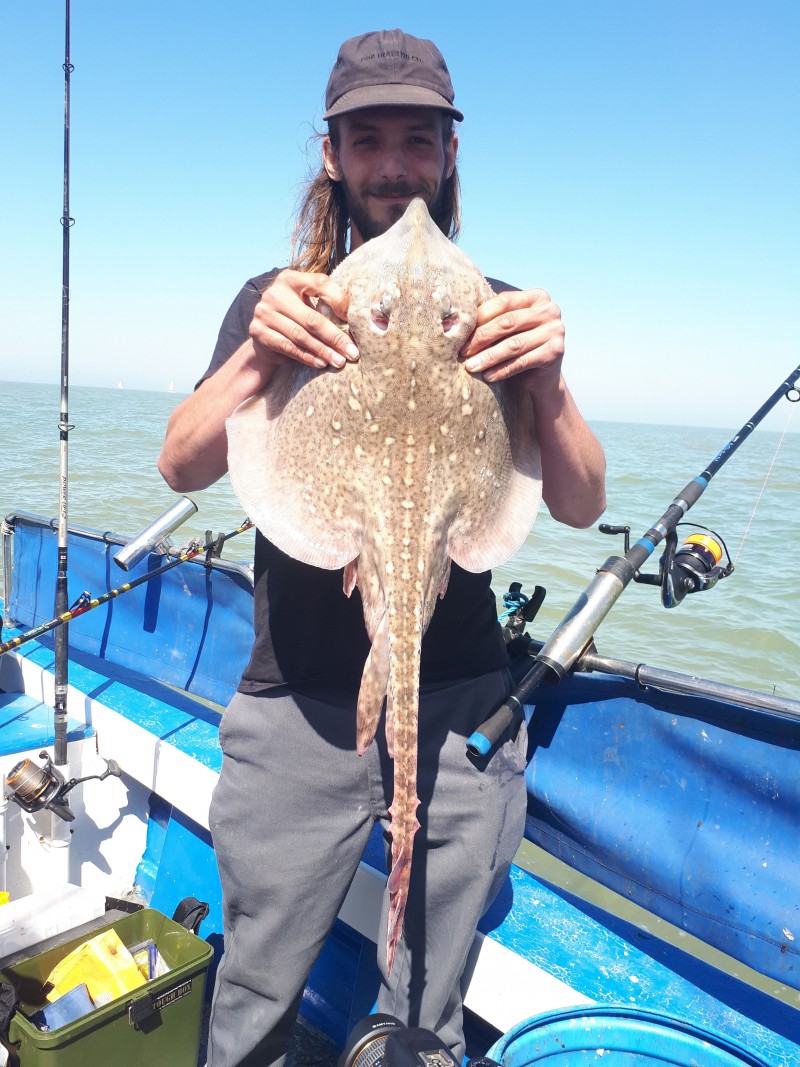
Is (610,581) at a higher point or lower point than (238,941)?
higher

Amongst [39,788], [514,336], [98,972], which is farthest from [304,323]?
[39,788]

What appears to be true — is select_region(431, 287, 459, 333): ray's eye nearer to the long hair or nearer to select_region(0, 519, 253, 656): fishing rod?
the long hair

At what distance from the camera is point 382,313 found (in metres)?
1.59

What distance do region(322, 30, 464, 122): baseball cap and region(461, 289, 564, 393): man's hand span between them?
64cm

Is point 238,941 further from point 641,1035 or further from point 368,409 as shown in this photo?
point 368,409

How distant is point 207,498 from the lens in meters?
17.4

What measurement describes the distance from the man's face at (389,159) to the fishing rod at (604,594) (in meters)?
1.38

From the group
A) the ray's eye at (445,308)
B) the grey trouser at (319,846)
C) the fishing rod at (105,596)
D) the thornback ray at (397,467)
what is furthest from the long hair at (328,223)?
the fishing rod at (105,596)

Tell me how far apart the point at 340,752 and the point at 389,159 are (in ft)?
5.23

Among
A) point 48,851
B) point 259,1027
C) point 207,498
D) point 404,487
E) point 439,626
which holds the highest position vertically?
point 404,487

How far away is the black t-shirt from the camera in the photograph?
6.70ft

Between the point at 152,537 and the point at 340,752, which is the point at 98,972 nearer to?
the point at 340,752

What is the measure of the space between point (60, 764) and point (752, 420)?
3.95 m

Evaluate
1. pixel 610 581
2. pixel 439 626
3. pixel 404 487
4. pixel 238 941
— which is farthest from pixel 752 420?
pixel 238 941
